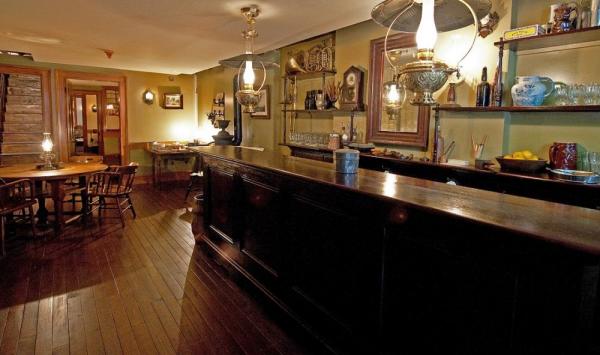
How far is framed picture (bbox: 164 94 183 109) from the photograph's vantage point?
8.08 meters

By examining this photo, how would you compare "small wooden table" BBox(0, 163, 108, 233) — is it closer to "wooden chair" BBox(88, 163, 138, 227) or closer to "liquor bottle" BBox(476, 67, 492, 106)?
"wooden chair" BBox(88, 163, 138, 227)

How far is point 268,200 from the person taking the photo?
2619mm

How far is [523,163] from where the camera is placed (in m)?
2.66

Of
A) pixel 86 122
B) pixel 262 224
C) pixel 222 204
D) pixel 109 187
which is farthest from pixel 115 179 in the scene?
pixel 86 122

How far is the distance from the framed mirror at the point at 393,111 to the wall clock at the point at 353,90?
0.50 ft

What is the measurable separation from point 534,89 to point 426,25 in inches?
62.7

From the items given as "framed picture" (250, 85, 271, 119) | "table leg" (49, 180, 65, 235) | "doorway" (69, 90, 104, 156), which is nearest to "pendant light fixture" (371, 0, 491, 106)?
"framed picture" (250, 85, 271, 119)

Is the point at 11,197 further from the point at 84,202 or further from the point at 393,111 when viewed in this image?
the point at 393,111

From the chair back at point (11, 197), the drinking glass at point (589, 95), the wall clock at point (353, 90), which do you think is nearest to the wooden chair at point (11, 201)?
the chair back at point (11, 197)

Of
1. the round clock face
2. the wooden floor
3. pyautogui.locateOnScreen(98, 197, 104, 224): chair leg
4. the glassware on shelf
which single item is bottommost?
the wooden floor

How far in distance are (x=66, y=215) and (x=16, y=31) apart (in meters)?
2.30

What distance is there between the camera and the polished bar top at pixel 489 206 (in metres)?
1.15

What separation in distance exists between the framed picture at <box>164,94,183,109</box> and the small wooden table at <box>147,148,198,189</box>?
1.07 metres

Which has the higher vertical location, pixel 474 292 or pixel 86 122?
pixel 86 122
